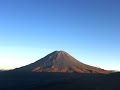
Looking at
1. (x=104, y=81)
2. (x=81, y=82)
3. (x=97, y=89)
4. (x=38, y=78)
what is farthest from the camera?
(x=38, y=78)

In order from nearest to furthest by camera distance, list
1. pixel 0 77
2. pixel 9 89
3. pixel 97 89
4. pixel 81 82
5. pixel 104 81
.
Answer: pixel 97 89 → pixel 104 81 → pixel 81 82 → pixel 9 89 → pixel 0 77

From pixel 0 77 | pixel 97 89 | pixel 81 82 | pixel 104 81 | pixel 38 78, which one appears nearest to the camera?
pixel 97 89

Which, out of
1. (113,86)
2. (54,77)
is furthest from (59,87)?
(54,77)

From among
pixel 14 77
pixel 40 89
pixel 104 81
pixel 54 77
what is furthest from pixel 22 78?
pixel 104 81

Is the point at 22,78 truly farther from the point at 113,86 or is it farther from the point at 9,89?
the point at 113,86

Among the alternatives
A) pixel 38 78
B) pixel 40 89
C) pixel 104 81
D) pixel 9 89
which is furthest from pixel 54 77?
pixel 104 81

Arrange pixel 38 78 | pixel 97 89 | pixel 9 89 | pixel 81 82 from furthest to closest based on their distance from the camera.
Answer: pixel 38 78
pixel 9 89
pixel 81 82
pixel 97 89

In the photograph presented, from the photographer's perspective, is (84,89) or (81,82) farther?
(81,82)

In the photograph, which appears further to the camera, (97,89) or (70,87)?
(70,87)

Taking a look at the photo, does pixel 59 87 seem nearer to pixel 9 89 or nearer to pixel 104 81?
pixel 104 81
